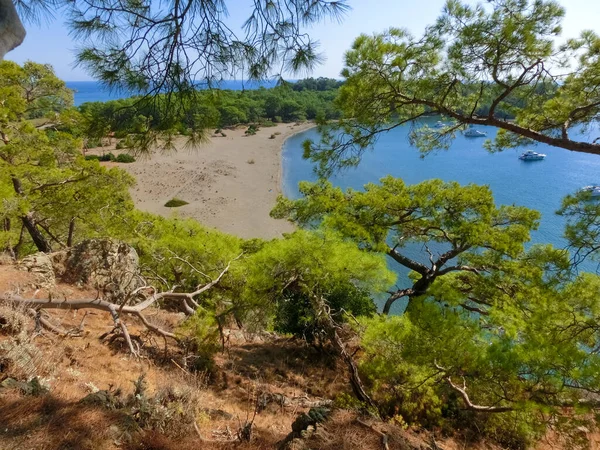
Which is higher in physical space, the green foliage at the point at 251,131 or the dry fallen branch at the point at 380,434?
the green foliage at the point at 251,131

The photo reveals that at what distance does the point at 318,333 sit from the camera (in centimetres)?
604

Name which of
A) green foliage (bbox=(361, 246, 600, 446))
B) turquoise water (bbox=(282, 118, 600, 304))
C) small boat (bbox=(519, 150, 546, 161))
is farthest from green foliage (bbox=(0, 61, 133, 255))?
small boat (bbox=(519, 150, 546, 161))

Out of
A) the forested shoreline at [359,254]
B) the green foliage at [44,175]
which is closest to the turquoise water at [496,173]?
the forested shoreline at [359,254]

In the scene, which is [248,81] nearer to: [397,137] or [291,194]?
[291,194]

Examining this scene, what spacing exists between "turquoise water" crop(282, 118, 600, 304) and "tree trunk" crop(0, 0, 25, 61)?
12607mm

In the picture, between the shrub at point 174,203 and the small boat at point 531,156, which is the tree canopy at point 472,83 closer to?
the shrub at point 174,203

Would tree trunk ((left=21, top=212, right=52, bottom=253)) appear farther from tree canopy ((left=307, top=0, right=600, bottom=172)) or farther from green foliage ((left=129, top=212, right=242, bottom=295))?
tree canopy ((left=307, top=0, right=600, bottom=172))

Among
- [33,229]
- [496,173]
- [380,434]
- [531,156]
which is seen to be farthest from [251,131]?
[380,434]

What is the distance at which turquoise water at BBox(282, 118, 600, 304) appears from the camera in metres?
16.3

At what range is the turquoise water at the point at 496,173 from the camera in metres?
16.3

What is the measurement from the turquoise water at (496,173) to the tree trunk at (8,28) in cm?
1261

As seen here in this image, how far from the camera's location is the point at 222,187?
23562 mm

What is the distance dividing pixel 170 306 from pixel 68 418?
5628 mm

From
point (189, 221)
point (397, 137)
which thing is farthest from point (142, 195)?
point (397, 137)
